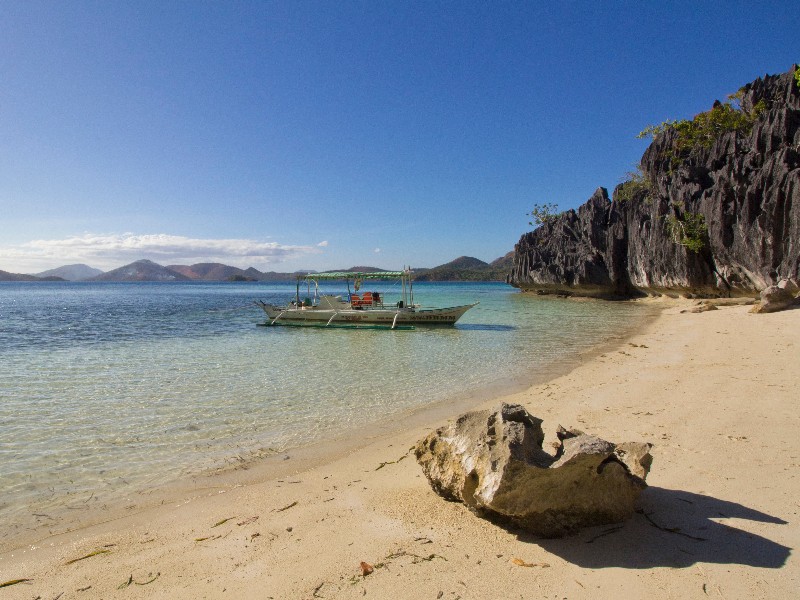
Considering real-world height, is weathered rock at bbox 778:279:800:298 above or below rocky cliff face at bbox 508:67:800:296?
below

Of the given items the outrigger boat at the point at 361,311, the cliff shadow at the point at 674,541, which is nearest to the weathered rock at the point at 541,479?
the cliff shadow at the point at 674,541

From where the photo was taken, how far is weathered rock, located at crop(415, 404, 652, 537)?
11.3 feet

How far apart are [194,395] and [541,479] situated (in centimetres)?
856

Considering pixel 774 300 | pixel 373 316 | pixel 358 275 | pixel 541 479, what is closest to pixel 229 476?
pixel 541 479

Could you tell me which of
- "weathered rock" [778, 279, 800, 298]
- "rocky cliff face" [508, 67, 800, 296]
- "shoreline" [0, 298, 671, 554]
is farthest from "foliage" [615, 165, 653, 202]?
"shoreline" [0, 298, 671, 554]

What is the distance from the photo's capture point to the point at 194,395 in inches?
392

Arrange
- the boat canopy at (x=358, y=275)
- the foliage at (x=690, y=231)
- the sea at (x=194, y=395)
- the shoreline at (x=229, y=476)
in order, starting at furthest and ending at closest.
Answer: the foliage at (x=690, y=231) < the boat canopy at (x=358, y=275) < the sea at (x=194, y=395) < the shoreline at (x=229, y=476)

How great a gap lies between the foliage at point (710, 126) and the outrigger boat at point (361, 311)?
2855 cm

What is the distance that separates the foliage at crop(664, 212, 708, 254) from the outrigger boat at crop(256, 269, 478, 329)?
1898 cm

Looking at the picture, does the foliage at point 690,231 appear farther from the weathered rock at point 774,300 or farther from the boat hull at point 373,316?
the boat hull at point 373,316

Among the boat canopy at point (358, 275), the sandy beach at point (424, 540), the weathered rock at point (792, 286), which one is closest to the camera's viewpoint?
the sandy beach at point (424, 540)

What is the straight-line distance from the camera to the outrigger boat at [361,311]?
24781mm

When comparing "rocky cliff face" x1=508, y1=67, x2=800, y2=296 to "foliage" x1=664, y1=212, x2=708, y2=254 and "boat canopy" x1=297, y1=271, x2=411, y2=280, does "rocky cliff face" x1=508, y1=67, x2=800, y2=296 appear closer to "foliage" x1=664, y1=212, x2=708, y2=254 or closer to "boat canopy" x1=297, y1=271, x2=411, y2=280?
"foliage" x1=664, y1=212, x2=708, y2=254

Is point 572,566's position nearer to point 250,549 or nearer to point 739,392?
point 250,549
